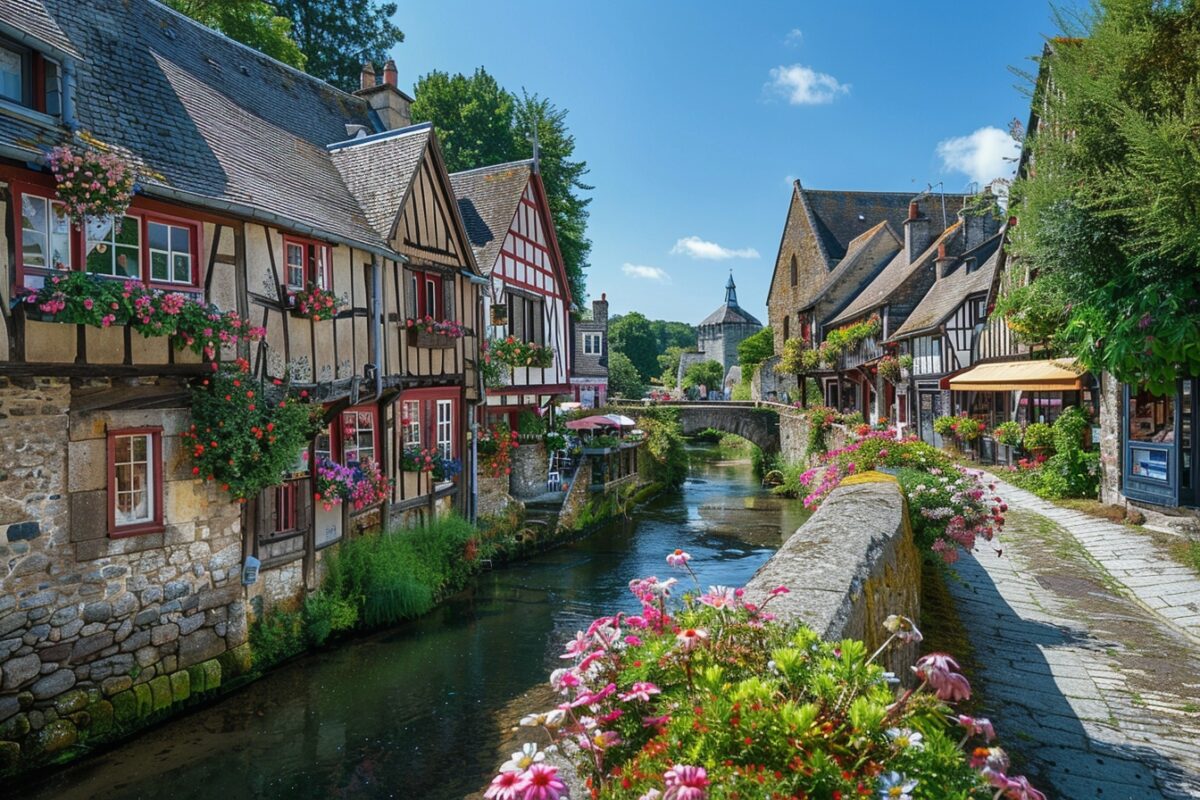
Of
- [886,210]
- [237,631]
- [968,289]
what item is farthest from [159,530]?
[886,210]

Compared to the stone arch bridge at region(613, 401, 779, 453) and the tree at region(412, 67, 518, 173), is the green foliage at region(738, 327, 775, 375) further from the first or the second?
→ the tree at region(412, 67, 518, 173)

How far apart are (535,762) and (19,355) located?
712 centimetres

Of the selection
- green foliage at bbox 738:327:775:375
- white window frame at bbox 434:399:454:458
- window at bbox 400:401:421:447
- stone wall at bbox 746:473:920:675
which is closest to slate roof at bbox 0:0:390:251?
window at bbox 400:401:421:447

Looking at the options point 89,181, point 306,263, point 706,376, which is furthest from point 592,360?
point 89,181

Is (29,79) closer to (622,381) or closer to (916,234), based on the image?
(916,234)

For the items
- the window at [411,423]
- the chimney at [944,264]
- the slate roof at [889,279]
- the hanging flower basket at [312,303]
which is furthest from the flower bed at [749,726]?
the slate roof at [889,279]

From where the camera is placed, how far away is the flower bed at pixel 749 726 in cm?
170

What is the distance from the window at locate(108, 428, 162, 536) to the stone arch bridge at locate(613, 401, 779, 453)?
79.6 ft

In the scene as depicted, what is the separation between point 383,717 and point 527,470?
417 inches

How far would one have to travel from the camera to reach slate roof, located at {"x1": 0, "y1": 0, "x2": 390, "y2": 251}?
8258 mm

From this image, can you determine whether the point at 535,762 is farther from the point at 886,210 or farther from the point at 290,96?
the point at 886,210

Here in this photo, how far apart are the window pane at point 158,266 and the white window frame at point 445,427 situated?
6138mm

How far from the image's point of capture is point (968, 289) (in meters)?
19.6

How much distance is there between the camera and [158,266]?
8.01 metres
